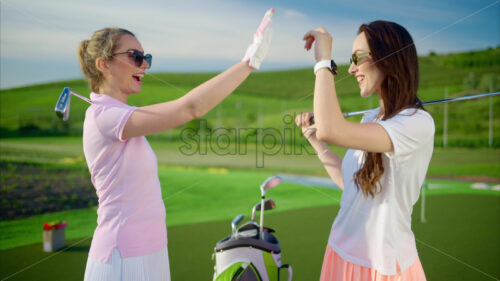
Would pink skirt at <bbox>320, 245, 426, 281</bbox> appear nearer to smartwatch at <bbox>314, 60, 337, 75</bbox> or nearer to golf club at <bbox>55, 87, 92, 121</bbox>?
smartwatch at <bbox>314, 60, 337, 75</bbox>

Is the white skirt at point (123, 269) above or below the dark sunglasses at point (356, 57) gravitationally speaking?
below

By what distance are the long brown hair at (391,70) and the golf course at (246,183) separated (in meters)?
0.24

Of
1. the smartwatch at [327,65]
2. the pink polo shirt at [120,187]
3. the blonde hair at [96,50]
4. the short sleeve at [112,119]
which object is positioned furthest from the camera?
the blonde hair at [96,50]

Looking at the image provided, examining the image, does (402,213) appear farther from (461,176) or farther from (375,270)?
(461,176)

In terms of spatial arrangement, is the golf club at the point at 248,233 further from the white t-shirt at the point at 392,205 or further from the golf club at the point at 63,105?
the golf club at the point at 63,105

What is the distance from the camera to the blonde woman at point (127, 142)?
122 centimetres

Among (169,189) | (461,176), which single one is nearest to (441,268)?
(169,189)

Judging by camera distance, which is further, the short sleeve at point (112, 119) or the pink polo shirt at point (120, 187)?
the pink polo shirt at point (120, 187)

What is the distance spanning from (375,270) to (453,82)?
1702 centimetres

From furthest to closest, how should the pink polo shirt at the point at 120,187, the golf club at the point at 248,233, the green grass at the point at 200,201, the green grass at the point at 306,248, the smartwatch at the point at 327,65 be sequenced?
the green grass at the point at 200,201 → the green grass at the point at 306,248 → the golf club at the point at 248,233 → the pink polo shirt at the point at 120,187 → the smartwatch at the point at 327,65

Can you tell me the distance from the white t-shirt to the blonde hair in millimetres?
1133

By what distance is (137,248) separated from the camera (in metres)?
1.42

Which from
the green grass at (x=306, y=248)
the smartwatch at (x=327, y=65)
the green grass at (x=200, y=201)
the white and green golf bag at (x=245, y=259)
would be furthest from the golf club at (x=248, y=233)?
the green grass at (x=200, y=201)

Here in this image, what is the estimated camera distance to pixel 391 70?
4.27 feet
